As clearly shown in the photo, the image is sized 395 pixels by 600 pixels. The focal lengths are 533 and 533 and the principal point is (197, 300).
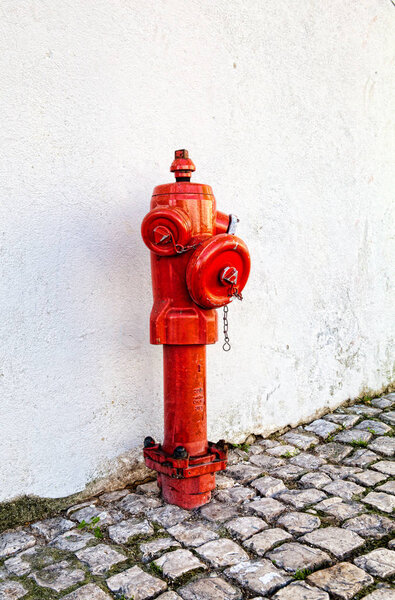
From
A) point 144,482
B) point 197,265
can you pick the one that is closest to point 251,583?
point 144,482

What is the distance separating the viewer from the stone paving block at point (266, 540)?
2.21 m

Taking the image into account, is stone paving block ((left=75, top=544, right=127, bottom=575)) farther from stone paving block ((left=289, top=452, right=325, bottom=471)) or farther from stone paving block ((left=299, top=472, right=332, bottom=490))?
stone paving block ((left=289, top=452, right=325, bottom=471))

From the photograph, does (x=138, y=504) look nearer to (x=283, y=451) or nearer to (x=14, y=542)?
(x=14, y=542)

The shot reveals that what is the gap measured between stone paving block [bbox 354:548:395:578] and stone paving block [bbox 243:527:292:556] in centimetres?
33

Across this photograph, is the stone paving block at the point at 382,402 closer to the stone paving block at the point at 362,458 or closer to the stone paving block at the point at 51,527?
the stone paving block at the point at 362,458

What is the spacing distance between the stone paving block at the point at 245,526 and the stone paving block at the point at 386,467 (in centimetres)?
92

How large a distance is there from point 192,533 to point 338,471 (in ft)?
3.52

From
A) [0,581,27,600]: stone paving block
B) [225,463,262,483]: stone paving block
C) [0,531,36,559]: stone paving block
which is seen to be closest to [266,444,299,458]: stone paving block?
[225,463,262,483]: stone paving block

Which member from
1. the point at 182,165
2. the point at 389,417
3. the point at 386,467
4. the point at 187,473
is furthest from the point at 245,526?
the point at 389,417

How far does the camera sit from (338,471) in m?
3.04

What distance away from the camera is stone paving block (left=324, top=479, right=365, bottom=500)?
8.93ft

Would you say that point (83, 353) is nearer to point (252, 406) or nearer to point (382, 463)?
point (252, 406)

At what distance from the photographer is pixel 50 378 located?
2541 mm

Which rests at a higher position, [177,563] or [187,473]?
[187,473]
